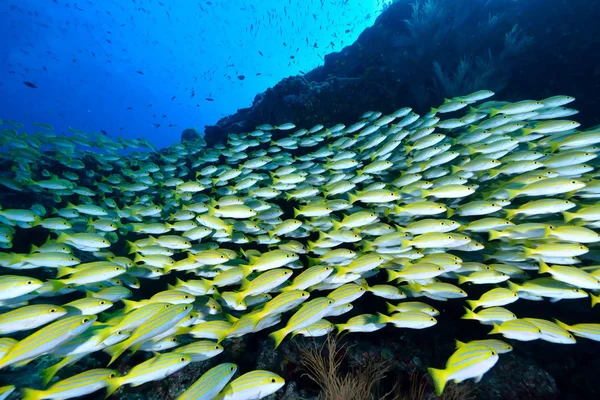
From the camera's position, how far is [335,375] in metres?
3.62

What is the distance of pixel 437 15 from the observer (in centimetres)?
1343

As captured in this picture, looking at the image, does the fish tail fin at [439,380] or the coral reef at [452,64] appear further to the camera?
the coral reef at [452,64]

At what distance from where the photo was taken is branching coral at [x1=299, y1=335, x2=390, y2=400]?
3.37 meters

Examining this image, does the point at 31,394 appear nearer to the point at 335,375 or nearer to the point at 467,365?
the point at 335,375

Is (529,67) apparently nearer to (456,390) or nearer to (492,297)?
(492,297)

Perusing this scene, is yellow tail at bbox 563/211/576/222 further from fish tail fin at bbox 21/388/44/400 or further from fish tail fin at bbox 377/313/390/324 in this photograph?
fish tail fin at bbox 21/388/44/400

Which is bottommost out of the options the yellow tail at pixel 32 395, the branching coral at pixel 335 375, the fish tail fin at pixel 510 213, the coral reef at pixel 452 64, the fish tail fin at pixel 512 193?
the branching coral at pixel 335 375

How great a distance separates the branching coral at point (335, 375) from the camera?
132 inches

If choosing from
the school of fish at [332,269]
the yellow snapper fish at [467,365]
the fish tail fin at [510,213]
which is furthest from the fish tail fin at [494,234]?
the yellow snapper fish at [467,365]

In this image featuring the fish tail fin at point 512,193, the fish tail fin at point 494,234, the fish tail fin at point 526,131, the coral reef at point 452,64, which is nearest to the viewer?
the fish tail fin at point 494,234

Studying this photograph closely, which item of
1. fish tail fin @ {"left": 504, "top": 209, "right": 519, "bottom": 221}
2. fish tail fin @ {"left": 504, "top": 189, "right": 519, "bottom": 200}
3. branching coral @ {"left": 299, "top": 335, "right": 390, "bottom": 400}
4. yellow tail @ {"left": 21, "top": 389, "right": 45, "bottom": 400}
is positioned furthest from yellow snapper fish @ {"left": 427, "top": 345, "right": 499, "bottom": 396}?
yellow tail @ {"left": 21, "top": 389, "right": 45, "bottom": 400}

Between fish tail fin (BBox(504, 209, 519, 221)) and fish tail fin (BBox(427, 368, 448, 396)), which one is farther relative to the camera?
fish tail fin (BBox(504, 209, 519, 221))

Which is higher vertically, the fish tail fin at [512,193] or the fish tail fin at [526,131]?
the fish tail fin at [526,131]

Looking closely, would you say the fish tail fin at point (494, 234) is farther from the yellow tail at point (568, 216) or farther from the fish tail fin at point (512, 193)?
the yellow tail at point (568, 216)
